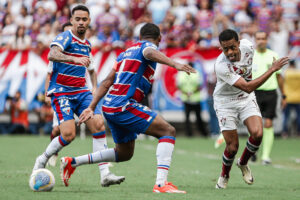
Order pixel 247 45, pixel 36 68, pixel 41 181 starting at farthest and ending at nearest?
pixel 36 68, pixel 247 45, pixel 41 181

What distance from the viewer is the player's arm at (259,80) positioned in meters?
8.21

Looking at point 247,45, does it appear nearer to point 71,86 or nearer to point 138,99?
point 138,99

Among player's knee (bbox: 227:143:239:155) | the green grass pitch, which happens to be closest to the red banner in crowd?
the green grass pitch

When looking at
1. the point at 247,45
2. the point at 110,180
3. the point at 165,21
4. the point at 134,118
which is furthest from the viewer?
the point at 165,21

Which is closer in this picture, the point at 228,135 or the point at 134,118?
the point at 134,118

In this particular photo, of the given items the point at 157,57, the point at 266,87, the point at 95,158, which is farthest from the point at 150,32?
the point at 266,87

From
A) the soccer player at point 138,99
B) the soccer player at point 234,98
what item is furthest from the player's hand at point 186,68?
the soccer player at point 234,98

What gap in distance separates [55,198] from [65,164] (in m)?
1.09

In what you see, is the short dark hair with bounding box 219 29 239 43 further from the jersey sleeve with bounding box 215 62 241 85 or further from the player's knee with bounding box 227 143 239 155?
the player's knee with bounding box 227 143 239 155

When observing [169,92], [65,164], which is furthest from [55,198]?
[169,92]

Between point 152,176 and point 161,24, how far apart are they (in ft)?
41.6

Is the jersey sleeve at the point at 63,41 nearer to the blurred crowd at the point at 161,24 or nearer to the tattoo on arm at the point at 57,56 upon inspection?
the tattoo on arm at the point at 57,56

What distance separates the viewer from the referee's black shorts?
1338 centimetres

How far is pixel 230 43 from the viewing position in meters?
8.80
